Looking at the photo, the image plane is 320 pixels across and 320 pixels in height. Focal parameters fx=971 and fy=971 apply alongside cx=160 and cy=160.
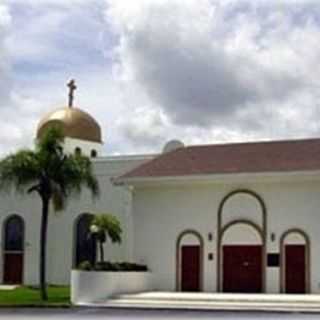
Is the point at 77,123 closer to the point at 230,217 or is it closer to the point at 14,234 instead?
the point at 14,234

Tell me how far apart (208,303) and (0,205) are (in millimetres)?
21706

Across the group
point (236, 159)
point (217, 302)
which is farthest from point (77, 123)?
point (217, 302)

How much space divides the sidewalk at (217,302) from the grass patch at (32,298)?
1.54 metres

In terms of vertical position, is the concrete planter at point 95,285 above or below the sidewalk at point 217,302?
above

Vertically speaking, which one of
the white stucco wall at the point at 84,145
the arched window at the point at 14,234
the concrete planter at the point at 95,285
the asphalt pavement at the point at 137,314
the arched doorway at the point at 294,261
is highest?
the white stucco wall at the point at 84,145

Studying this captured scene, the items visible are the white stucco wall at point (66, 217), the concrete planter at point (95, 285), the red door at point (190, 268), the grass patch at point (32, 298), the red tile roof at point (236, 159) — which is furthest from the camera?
the white stucco wall at point (66, 217)

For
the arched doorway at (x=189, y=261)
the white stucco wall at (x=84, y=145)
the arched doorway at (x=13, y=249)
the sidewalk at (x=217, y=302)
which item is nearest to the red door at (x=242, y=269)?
the arched doorway at (x=189, y=261)

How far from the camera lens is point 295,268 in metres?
41.8

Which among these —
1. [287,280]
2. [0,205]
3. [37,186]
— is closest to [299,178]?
[287,280]

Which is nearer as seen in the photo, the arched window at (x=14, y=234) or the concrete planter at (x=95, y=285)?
the concrete planter at (x=95, y=285)

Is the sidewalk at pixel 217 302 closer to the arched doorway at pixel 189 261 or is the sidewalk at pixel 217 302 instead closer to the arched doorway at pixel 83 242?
the arched doorway at pixel 189 261

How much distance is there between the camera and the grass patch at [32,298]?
36.6m

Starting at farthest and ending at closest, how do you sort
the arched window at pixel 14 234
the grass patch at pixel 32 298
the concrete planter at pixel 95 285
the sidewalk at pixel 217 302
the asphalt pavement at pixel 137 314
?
the arched window at pixel 14 234
the concrete planter at pixel 95 285
the grass patch at pixel 32 298
the sidewalk at pixel 217 302
the asphalt pavement at pixel 137 314

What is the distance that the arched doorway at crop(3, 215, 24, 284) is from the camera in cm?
5397
